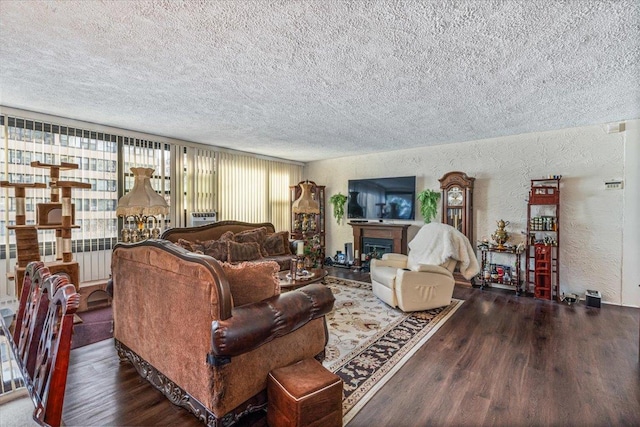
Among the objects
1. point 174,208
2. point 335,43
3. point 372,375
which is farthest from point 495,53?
point 174,208

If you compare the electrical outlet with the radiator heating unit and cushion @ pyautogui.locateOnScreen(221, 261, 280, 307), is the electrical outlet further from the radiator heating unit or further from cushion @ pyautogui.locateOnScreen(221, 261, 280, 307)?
the radiator heating unit

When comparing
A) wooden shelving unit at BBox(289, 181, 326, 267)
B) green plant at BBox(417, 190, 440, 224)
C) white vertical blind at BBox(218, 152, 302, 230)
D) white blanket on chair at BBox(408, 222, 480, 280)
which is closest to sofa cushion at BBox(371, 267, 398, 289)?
white blanket on chair at BBox(408, 222, 480, 280)

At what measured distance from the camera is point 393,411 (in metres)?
2.01

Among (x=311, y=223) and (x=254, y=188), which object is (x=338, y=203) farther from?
(x=254, y=188)

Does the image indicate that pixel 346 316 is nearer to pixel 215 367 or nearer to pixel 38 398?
pixel 215 367

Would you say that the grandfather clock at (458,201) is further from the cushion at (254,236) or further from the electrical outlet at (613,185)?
the cushion at (254,236)

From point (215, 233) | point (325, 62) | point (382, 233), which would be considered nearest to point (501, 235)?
point (382, 233)

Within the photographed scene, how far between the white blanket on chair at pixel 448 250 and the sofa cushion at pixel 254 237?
252 cm

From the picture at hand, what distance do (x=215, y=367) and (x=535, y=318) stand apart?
376 centimetres

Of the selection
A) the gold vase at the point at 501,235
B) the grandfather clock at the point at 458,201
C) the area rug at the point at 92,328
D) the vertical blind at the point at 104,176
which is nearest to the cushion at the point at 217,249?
the vertical blind at the point at 104,176

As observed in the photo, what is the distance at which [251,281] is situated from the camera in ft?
6.33

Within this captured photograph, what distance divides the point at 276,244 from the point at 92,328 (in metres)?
2.90

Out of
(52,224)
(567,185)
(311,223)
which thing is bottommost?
(311,223)

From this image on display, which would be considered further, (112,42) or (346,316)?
(346,316)
